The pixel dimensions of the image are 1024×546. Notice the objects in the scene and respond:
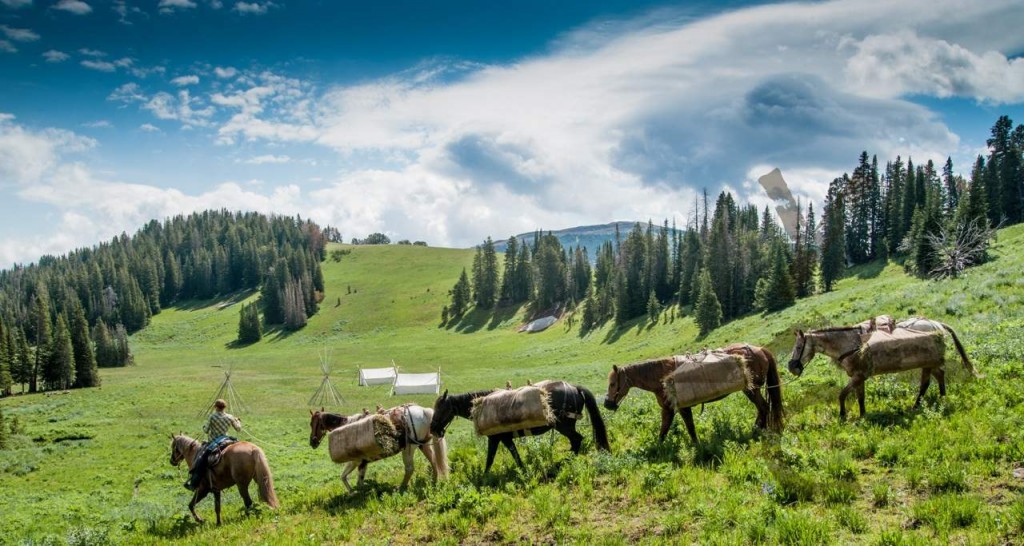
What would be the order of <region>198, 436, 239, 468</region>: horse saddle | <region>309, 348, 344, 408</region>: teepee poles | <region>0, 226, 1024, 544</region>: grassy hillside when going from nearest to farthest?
<region>0, 226, 1024, 544</region>: grassy hillside → <region>198, 436, 239, 468</region>: horse saddle → <region>309, 348, 344, 408</region>: teepee poles

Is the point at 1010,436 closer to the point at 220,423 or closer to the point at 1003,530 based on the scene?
the point at 1003,530

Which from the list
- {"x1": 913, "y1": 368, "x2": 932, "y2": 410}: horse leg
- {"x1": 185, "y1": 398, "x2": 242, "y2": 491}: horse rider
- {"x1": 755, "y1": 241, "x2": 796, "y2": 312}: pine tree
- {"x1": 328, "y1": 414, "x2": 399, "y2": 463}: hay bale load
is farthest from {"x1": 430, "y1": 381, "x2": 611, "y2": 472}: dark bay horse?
{"x1": 755, "y1": 241, "x2": 796, "y2": 312}: pine tree

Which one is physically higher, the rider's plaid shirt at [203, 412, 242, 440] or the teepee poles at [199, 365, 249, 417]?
the rider's plaid shirt at [203, 412, 242, 440]

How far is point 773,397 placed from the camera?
11.6 meters

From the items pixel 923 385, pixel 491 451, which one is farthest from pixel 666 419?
pixel 923 385

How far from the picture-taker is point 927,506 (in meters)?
6.89

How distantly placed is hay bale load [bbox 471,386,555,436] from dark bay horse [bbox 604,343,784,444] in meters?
1.60

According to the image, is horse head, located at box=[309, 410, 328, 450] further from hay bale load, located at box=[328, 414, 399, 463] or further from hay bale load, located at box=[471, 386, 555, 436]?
hay bale load, located at box=[471, 386, 555, 436]

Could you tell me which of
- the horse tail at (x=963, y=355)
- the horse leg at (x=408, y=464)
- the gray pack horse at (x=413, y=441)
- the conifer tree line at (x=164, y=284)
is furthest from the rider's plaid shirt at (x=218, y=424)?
the conifer tree line at (x=164, y=284)

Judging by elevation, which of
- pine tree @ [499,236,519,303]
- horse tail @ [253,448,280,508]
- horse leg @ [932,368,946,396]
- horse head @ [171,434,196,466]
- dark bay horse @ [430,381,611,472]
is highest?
pine tree @ [499,236,519,303]

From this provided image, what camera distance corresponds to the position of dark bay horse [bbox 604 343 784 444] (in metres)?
11.5

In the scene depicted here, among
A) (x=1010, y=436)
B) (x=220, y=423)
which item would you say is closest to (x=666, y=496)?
(x=1010, y=436)

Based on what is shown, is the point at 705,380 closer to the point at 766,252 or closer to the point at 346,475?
the point at 346,475

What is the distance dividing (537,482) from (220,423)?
856 centimetres
